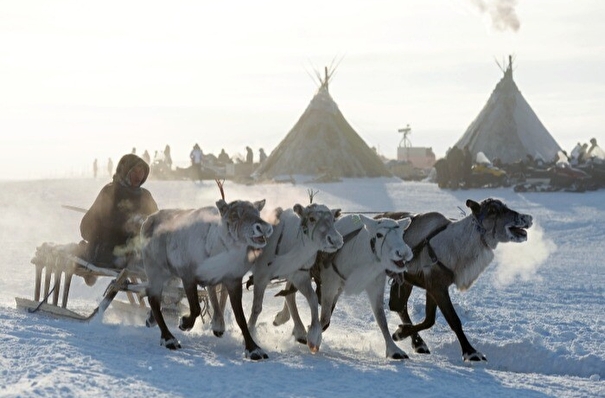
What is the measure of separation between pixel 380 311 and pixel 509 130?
33.9m

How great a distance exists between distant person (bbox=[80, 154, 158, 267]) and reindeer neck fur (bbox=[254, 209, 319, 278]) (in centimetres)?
196

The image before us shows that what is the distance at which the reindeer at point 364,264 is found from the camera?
7238 mm

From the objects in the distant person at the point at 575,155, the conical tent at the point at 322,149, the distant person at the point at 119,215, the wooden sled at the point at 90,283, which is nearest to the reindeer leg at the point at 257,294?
the wooden sled at the point at 90,283

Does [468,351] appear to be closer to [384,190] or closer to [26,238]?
[26,238]

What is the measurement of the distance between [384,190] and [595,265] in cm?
1672

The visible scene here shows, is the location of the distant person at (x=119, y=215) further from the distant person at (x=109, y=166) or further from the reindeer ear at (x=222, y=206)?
the distant person at (x=109, y=166)

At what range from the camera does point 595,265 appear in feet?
46.2

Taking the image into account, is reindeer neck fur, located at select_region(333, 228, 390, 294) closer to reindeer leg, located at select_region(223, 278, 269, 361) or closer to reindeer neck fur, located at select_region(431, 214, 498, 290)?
reindeer neck fur, located at select_region(431, 214, 498, 290)

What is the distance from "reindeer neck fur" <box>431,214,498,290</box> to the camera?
7609 mm

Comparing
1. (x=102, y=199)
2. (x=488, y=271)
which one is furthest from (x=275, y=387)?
(x=488, y=271)

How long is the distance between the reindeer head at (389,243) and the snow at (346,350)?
775 millimetres

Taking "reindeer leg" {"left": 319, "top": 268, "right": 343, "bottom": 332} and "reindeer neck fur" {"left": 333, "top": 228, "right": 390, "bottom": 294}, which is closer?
"reindeer neck fur" {"left": 333, "top": 228, "right": 390, "bottom": 294}

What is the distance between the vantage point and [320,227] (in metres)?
7.05

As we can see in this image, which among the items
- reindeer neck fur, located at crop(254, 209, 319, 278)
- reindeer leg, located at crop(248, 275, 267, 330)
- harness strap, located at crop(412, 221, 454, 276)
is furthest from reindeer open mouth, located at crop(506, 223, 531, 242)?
reindeer leg, located at crop(248, 275, 267, 330)
